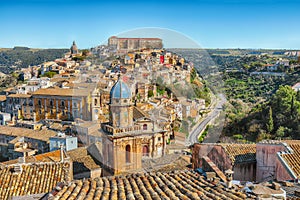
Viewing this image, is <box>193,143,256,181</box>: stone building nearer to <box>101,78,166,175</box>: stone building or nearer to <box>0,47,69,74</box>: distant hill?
<box>101,78,166,175</box>: stone building

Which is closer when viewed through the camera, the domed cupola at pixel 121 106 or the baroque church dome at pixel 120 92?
the domed cupola at pixel 121 106

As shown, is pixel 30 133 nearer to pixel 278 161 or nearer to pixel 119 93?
pixel 119 93

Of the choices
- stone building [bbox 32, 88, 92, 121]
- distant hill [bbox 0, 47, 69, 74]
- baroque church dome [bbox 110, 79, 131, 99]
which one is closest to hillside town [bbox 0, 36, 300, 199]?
baroque church dome [bbox 110, 79, 131, 99]

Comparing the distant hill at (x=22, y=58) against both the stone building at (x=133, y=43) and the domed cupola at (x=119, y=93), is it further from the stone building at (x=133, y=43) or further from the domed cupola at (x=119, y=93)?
the domed cupola at (x=119, y=93)

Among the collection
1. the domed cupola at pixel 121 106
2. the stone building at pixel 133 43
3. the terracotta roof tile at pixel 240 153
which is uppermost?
the stone building at pixel 133 43

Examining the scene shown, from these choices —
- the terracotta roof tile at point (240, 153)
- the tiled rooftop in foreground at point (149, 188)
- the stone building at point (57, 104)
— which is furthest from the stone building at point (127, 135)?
the stone building at point (57, 104)

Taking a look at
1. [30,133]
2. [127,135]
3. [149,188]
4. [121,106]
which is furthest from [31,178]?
[30,133]

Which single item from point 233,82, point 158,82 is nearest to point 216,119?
point 158,82
